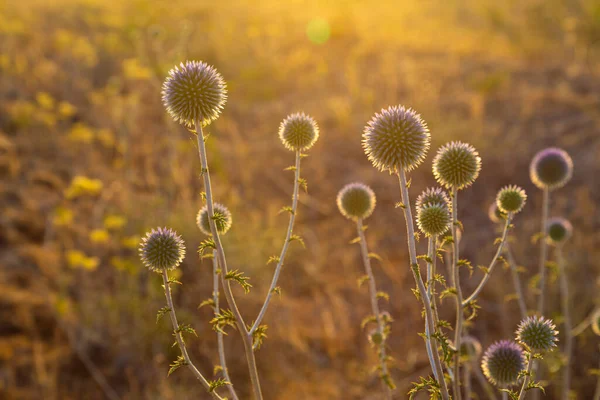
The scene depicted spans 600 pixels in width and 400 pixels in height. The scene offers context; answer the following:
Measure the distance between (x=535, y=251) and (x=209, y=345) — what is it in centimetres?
409

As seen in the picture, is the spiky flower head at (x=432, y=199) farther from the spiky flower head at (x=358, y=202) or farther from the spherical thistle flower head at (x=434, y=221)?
the spiky flower head at (x=358, y=202)

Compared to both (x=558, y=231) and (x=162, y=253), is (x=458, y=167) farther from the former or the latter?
(x=558, y=231)

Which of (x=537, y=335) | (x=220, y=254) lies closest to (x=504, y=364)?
(x=537, y=335)

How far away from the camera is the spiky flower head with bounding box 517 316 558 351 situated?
2.29m

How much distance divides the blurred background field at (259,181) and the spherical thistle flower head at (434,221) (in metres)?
0.77

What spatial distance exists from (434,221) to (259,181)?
17.9ft

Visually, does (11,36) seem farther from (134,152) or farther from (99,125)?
(134,152)

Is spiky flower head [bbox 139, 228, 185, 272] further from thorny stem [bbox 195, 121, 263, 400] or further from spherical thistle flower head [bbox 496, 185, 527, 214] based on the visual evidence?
spherical thistle flower head [bbox 496, 185, 527, 214]

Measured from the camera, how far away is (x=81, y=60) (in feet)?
32.7

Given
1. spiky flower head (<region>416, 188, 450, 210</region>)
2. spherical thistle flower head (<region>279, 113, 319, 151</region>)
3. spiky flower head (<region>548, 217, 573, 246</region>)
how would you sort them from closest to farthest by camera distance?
spiky flower head (<region>416, 188, 450, 210</region>) → spherical thistle flower head (<region>279, 113, 319, 151</region>) → spiky flower head (<region>548, 217, 573, 246</region>)

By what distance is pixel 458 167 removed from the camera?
257 centimetres

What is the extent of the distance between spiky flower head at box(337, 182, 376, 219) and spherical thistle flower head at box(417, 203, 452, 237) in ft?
1.89

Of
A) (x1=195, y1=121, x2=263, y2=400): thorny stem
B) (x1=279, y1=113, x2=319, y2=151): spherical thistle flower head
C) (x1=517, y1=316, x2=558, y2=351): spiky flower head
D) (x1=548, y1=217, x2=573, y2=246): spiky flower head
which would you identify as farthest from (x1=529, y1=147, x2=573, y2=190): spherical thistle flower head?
(x1=195, y1=121, x2=263, y2=400): thorny stem

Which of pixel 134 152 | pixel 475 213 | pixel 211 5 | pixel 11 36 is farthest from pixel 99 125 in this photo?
pixel 211 5
